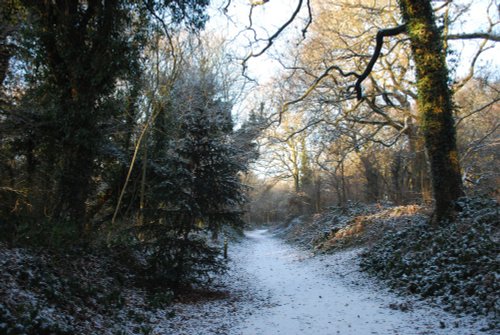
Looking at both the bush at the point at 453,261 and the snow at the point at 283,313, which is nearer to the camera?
the snow at the point at 283,313

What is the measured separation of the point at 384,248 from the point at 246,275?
4.96 m

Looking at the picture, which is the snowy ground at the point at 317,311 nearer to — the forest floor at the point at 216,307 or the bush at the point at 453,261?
the forest floor at the point at 216,307

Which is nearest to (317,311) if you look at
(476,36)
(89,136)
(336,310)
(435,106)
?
(336,310)

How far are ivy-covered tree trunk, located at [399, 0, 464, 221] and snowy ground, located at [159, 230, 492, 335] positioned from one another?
3252 millimetres

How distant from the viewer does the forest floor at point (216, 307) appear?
16.9 ft

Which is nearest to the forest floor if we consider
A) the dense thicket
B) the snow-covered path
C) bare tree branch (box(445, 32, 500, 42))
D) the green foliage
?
the snow-covered path

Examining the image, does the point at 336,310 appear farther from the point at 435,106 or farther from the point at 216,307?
the point at 435,106

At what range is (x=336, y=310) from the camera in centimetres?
707

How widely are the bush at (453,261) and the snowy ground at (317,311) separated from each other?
0.43 m

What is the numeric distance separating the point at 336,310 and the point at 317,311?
39 cm

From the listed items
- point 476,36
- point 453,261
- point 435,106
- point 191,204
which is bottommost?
point 453,261

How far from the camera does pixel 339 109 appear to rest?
1565 cm

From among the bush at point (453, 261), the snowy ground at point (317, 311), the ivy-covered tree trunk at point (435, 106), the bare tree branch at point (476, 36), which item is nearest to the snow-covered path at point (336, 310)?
the snowy ground at point (317, 311)

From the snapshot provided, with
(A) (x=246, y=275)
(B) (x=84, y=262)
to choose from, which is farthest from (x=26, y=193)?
(A) (x=246, y=275)
